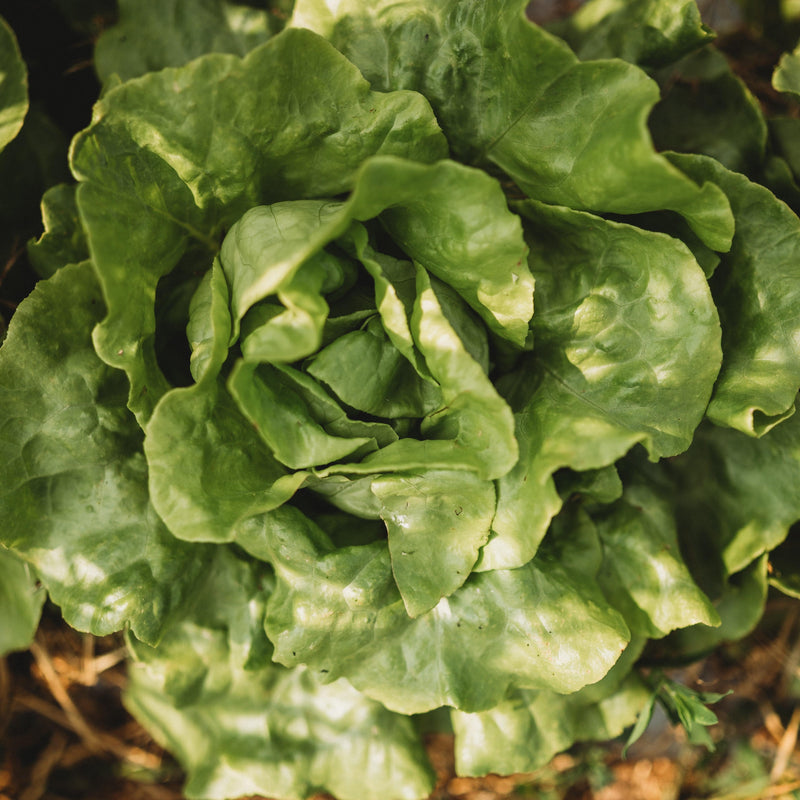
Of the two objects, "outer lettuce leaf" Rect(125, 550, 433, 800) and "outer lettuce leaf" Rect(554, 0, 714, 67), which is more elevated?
"outer lettuce leaf" Rect(554, 0, 714, 67)

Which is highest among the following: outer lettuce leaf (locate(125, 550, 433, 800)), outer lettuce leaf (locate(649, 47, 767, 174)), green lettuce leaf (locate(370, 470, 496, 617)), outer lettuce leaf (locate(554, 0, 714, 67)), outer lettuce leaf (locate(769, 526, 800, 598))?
outer lettuce leaf (locate(554, 0, 714, 67))

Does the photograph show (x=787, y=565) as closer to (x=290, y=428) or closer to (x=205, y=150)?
(x=290, y=428)

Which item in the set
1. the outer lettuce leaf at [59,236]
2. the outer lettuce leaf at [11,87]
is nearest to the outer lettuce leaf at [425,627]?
the outer lettuce leaf at [59,236]

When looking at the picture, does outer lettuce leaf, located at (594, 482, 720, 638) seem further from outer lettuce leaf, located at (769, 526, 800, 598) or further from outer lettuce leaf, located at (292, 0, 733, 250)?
outer lettuce leaf, located at (292, 0, 733, 250)

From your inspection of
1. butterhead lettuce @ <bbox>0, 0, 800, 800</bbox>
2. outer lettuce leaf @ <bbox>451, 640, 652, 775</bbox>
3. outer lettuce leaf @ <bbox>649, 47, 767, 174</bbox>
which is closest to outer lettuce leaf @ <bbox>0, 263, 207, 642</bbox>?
butterhead lettuce @ <bbox>0, 0, 800, 800</bbox>

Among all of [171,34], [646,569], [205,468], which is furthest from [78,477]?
[646,569]

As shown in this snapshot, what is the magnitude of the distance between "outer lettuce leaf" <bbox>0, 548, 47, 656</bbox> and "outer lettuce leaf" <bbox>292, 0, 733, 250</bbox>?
4.25ft

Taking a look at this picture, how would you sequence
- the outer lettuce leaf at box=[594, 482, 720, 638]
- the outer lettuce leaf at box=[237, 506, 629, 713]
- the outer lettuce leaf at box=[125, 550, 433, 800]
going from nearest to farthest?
the outer lettuce leaf at box=[237, 506, 629, 713]
the outer lettuce leaf at box=[594, 482, 720, 638]
the outer lettuce leaf at box=[125, 550, 433, 800]

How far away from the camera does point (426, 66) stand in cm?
141

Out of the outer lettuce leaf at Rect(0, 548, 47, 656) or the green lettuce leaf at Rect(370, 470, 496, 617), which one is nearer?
the green lettuce leaf at Rect(370, 470, 496, 617)

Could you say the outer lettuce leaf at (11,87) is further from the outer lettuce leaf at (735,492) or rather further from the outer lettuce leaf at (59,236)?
the outer lettuce leaf at (735,492)

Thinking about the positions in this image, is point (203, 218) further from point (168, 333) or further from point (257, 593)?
point (257, 593)

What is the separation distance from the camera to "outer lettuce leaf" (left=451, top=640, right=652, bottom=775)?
1.74m

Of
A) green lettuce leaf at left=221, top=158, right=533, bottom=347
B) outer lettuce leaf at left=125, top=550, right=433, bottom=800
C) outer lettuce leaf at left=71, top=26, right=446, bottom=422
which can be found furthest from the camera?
outer lettuce leaf at left=125, top=550, right=433, bottom=800
